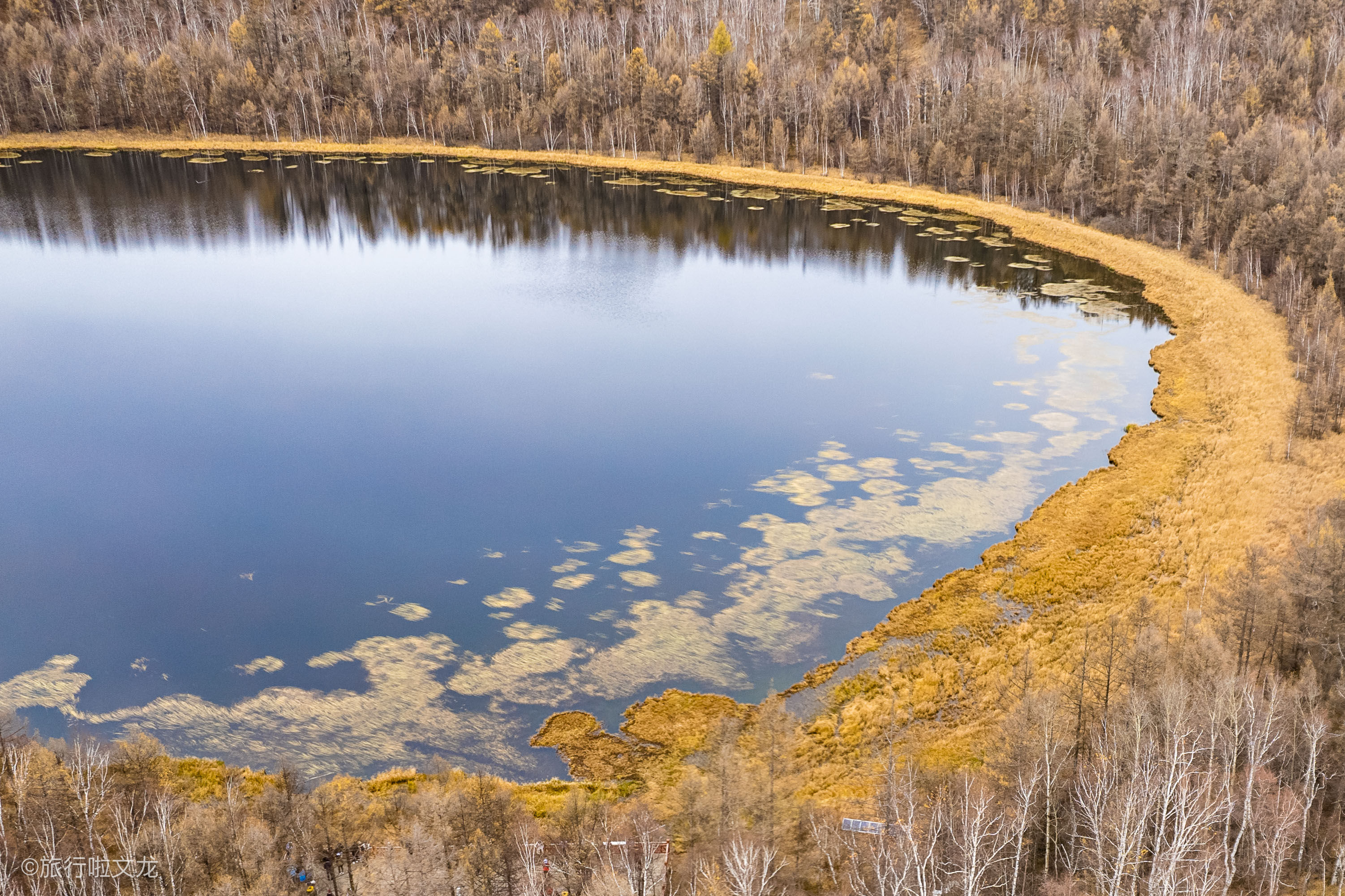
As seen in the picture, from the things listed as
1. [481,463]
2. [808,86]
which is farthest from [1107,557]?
[808,86]

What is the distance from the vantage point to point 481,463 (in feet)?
166

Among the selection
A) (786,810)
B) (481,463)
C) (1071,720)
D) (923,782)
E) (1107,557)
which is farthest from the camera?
(481,463)

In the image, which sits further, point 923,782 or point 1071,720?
point 1071,720

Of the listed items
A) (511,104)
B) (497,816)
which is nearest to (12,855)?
(497,816)

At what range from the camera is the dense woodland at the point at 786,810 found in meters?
24.0

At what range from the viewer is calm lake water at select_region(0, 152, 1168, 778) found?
3553cm

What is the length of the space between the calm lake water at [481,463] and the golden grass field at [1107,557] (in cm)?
197

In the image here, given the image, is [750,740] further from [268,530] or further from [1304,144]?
[1304,144]

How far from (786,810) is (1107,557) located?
2439cm

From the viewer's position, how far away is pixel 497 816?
2647 cm

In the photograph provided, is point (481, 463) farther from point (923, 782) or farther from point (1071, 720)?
point (1071, 720)

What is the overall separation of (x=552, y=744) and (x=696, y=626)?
835 centimetres

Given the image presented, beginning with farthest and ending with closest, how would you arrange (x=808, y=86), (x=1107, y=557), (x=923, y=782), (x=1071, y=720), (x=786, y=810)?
(x=808, y=86), (x=1107, y=557), (x=1071, y=720), (x=923, y=782), (x=786, y=810)

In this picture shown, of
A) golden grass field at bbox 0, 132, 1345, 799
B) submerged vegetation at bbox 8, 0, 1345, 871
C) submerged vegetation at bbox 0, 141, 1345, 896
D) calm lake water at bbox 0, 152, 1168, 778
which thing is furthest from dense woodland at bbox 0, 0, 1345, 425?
submerged vegetation at bbox 0, 141, 1345, 896
